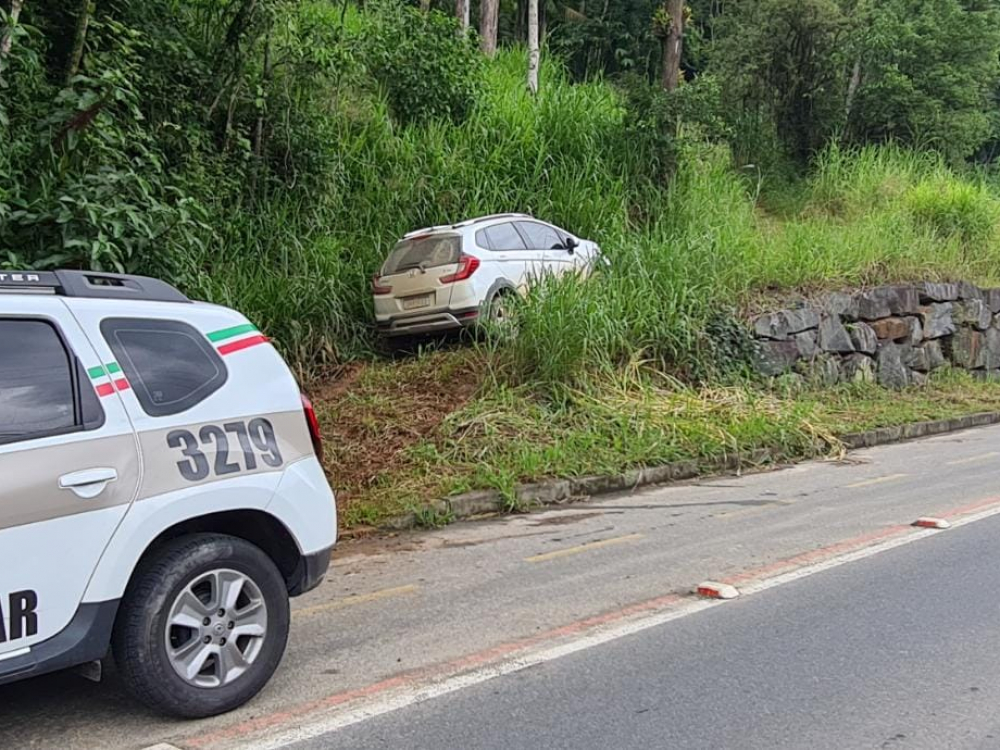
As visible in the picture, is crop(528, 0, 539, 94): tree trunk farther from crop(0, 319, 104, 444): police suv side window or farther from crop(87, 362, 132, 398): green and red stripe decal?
crop(0, 319, 104, 444): police suv side window

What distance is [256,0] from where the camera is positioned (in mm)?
11992

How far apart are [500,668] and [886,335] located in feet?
44.6

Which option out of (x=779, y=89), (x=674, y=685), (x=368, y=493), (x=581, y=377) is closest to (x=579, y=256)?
(x=581, y=377)

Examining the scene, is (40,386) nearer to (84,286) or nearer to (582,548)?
(84,286)

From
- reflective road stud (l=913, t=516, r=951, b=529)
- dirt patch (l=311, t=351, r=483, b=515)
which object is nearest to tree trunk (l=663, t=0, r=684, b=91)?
dirt patch (l=311, t=351, r=483, b=515)

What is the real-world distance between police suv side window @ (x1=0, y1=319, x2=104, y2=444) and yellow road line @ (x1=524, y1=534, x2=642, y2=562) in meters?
3.83

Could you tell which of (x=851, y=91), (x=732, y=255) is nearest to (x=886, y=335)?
(x=732, y=255)

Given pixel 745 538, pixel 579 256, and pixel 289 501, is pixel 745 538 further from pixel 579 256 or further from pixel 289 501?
pixel 579 256

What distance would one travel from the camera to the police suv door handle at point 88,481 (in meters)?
3.56

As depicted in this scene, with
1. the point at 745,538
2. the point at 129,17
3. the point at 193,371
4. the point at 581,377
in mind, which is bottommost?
the point at 745,538

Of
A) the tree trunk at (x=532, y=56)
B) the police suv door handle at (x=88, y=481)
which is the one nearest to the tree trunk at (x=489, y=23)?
the tree trunk at (x=532, y=56)

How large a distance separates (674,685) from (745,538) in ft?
10.2

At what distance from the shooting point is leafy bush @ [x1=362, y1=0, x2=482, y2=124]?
1589 cm

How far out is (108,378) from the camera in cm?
383
